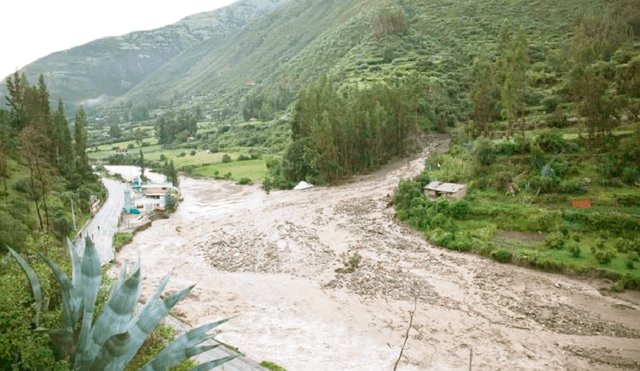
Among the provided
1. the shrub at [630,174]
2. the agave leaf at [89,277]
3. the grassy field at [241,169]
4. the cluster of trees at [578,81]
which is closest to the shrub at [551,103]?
the cluster of trees at [578,81]

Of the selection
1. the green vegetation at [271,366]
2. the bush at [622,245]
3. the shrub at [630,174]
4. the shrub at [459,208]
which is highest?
the shrub at [630,174]

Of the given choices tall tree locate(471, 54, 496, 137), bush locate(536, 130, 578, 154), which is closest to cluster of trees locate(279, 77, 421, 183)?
tall tree locate(471, 54, 496, 137)

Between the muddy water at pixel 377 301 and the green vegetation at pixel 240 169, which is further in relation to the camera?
the green vegetation at pixel 240 169

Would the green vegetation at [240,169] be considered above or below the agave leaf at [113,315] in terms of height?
below

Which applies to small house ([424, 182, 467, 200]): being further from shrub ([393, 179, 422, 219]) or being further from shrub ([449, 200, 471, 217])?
shrub ([449, 200, 471, 217])

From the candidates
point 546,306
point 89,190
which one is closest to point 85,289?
point 546,306

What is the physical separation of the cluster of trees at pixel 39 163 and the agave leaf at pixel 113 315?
22517 mm

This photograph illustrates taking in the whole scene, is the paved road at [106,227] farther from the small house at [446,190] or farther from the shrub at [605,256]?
the shrub at [605,256]

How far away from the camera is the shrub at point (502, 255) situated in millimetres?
26219

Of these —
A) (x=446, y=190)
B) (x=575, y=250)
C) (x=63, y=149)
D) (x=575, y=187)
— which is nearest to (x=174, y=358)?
(x=575, y=250)

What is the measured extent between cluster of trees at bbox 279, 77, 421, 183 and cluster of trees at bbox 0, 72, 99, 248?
925 inches

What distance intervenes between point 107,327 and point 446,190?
30.8 m

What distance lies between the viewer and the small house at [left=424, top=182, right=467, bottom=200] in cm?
3406

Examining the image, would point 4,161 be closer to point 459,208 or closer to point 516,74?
point 459,208
